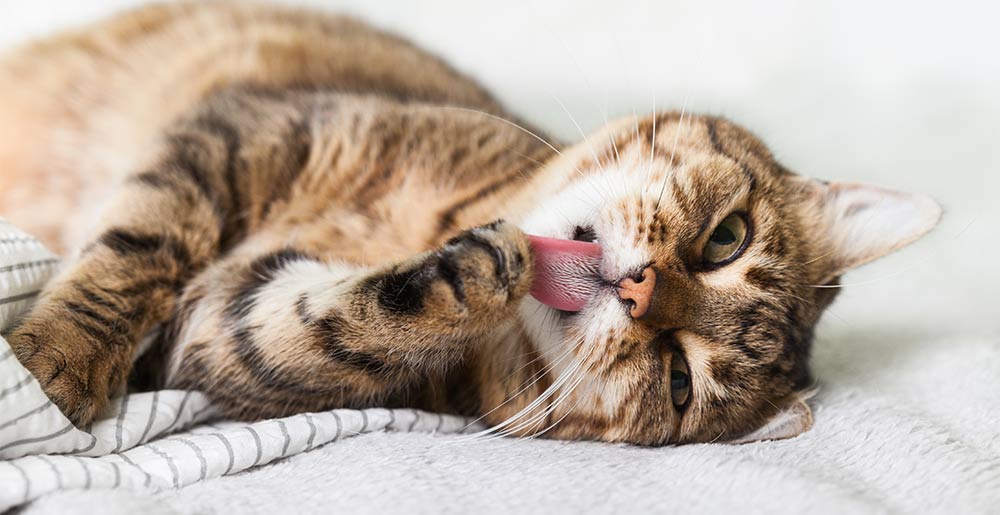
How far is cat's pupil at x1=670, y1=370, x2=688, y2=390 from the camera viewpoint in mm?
→ 1311

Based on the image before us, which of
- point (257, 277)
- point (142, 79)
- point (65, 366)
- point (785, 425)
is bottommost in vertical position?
point (785, 425)

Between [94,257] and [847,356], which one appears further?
[847,356]

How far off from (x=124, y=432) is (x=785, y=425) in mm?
1010

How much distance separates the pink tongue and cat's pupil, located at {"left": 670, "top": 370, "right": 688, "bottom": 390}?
0.20 m

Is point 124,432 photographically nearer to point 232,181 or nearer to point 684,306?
point 232,181

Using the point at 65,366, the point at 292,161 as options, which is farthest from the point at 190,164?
the point at 65,366

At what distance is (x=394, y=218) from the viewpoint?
159cm

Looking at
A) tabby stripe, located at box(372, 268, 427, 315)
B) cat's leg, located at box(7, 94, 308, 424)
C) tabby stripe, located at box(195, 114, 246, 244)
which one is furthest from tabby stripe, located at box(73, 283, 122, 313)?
tabby stripe, located at box(372, 268, 427, 315)

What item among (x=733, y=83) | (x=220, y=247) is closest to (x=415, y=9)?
(x=733, y=83)

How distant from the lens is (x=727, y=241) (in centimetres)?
134

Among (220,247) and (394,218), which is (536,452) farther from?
(220,247)

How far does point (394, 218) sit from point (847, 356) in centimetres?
97

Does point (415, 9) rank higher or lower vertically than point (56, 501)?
higher

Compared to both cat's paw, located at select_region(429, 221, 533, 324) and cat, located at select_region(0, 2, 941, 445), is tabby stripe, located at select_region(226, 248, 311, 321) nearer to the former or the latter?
cat, located at select_region(0, 2, 941, 445)
